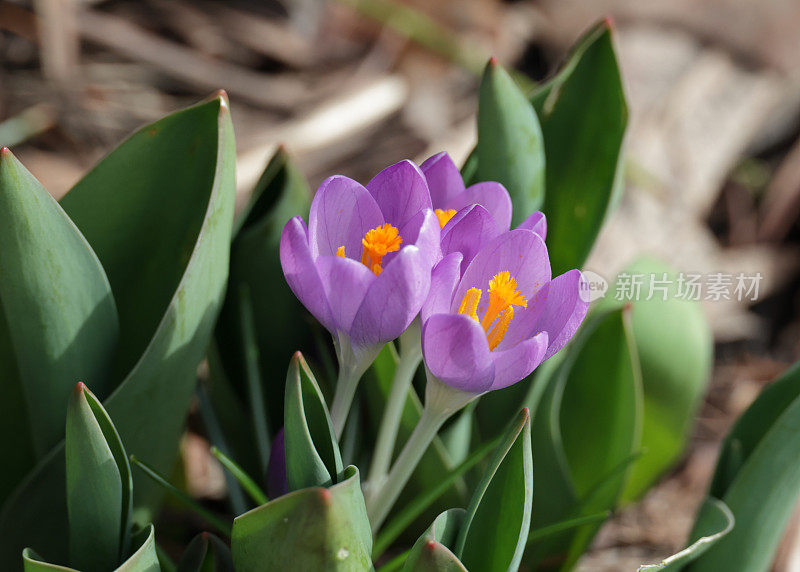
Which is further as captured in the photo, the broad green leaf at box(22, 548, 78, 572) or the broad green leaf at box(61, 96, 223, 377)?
the broad green leaf at box(61, 96, 223, 377)

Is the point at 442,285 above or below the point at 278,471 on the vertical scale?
above

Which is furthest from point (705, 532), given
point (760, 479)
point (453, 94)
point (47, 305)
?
point (453, 94)

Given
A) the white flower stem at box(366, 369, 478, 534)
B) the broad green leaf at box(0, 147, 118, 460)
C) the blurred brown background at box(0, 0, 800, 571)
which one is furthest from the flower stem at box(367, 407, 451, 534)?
the blurred brown background at box(0, 0, 800, 571)

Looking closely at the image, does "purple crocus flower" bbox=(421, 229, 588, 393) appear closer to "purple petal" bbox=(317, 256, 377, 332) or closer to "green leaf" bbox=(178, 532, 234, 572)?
"purple petal" bbox=(317, 256, 377, 332)

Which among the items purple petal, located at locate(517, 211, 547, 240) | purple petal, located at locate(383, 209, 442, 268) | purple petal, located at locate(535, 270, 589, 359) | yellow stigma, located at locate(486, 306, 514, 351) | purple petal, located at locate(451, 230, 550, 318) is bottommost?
yellow stigma, located at locate(486, 306, 514, 351)

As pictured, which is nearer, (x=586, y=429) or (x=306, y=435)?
(x=306, y=435)

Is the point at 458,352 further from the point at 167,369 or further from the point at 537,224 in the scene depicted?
the point at 167,369
